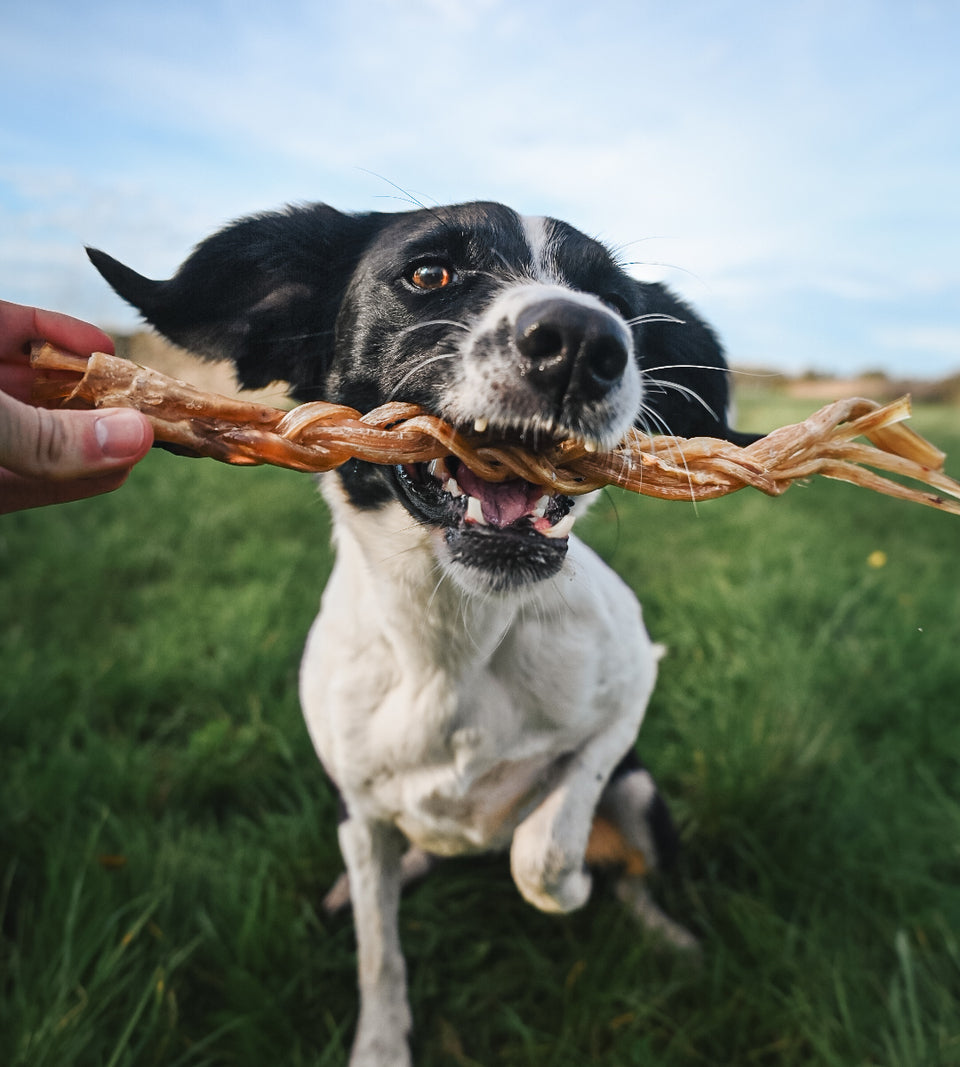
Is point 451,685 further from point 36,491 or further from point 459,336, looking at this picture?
point 36,491

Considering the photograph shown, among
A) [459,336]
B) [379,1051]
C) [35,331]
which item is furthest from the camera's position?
[379,1051]

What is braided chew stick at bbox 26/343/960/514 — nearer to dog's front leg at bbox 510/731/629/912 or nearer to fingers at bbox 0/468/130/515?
fingers at bbox 0/468/130/515

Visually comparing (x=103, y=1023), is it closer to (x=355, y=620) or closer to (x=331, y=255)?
(x=355, y=620)

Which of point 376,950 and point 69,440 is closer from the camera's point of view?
point 69,440

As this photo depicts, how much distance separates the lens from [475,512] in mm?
1605

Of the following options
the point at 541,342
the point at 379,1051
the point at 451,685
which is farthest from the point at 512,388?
the point at 379,1051

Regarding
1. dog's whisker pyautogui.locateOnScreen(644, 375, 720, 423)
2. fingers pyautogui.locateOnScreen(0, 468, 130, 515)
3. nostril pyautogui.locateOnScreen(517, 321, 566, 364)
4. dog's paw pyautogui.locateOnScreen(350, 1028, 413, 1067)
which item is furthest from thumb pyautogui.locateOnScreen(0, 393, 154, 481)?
dog's paw pyautogui.locateOnScreen(350, 1028, 413, 1067)

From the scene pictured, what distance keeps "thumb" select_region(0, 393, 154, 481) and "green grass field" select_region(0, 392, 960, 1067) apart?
89 cm

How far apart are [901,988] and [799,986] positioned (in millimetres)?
286

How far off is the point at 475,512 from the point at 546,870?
0.80 m

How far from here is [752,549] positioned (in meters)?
4.74

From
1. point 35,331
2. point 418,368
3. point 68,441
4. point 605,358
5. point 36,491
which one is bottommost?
point 36,491

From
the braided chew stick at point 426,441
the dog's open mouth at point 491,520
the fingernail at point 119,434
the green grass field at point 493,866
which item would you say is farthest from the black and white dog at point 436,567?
the fingernail at point 119,434

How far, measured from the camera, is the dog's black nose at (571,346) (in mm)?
1352
